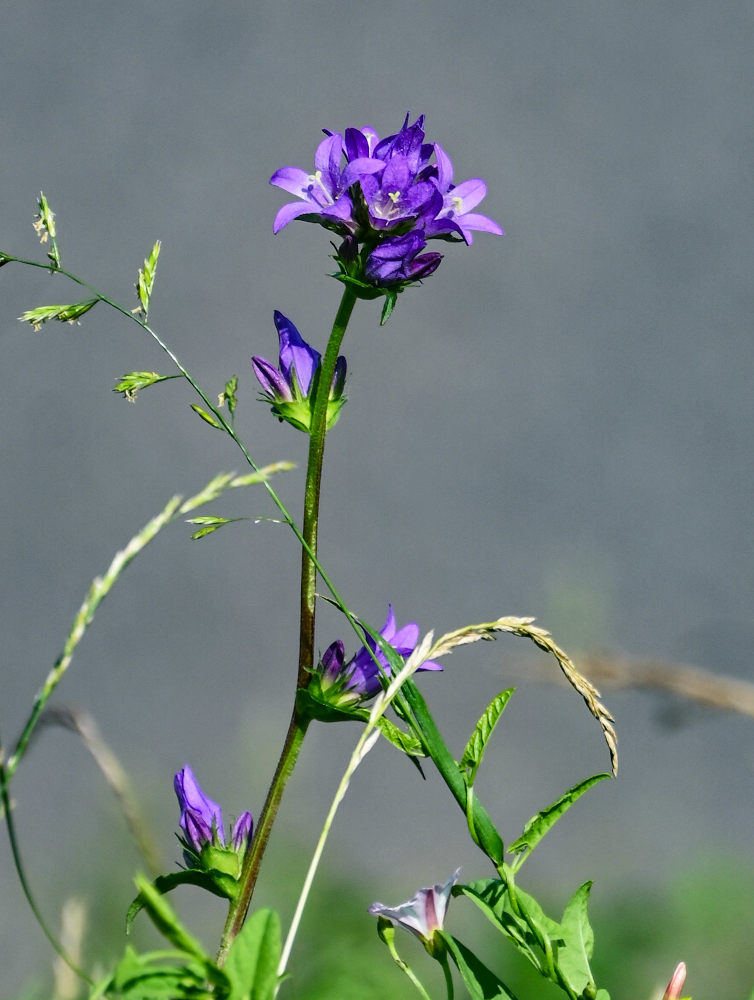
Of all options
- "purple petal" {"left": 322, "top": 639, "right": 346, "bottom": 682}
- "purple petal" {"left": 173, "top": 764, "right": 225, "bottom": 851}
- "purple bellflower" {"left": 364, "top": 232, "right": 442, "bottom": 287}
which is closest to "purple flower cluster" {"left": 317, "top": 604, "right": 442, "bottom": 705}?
"purple petal" {"left": 322, "top": 639, "right": 346, "bottom": 682}

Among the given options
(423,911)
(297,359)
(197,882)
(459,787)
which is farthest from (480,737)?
(297,359)

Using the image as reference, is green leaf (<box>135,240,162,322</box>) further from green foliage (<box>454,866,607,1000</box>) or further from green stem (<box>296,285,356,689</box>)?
green foliage (<box>454,866,607,1000</box>)

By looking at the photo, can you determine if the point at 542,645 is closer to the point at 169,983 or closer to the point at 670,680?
the point at 670,680

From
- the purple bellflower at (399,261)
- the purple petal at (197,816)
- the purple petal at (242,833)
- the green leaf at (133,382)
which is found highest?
the purple bellflower at (399,261)

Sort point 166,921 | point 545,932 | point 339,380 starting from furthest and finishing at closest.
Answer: point 339,380 < point 545,932 < point 166,921

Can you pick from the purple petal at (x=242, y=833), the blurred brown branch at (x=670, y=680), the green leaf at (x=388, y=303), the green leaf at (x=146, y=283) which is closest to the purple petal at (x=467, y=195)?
the green leaf at (x=388, y=303)

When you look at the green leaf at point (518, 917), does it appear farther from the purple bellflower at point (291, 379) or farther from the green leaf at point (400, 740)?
the purple bellflower at point (291, 379)

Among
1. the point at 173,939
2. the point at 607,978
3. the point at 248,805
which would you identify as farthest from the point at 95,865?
the point at 173,939

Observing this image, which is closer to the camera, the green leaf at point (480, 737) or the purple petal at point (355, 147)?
the green leaf at point (480, 737)
